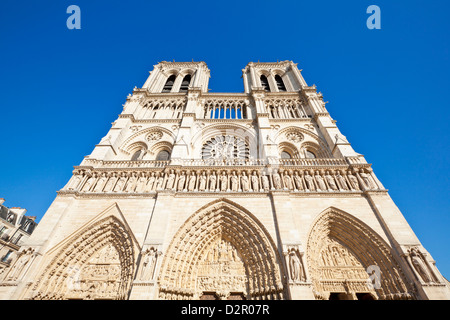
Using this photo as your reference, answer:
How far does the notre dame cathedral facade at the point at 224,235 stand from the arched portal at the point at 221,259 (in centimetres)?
4

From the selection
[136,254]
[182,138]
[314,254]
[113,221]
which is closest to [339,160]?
[314,254]

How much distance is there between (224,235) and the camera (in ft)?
25.9

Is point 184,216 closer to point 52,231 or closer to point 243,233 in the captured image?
point 243,233

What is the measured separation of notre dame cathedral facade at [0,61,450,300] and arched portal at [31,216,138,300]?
0.11ft

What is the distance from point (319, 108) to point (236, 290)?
11895mm

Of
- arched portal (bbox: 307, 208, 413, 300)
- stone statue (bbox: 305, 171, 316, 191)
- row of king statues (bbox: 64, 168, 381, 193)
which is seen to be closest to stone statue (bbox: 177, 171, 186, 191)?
row of king statues (bbox: 64, 168, 381, 193)

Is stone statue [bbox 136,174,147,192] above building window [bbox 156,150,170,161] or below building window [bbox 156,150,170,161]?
below

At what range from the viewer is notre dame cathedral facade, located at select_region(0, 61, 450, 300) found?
6109 millimetres

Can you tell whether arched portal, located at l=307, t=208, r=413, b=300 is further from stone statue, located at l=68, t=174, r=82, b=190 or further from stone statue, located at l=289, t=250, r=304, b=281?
stone statue, located at l=68, t=174, r=82, b=190

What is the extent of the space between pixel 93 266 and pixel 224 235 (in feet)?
15.8

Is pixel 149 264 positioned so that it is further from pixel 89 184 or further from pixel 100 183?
pixel 89 184

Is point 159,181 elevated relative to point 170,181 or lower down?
elevated

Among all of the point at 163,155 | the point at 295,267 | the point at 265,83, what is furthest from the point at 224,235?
the point at 265,83

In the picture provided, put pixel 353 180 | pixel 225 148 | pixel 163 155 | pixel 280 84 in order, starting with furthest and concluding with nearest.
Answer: pixel 280 84 → pixel 225 148 → pixel 163 155 → pixel 353 180
